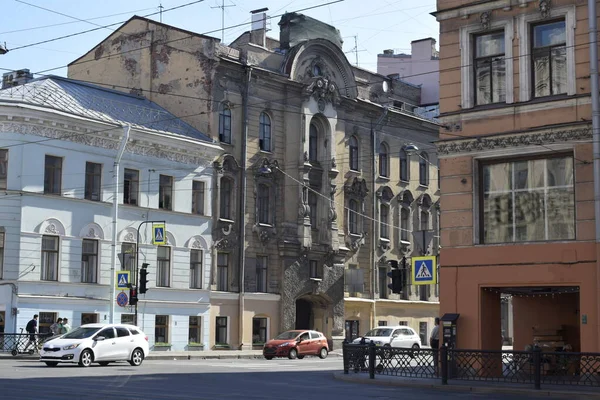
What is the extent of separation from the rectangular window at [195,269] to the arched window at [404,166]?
17.0 meters

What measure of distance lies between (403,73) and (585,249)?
4056 cm

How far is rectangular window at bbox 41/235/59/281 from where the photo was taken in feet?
131

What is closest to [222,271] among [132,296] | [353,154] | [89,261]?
[89,261]

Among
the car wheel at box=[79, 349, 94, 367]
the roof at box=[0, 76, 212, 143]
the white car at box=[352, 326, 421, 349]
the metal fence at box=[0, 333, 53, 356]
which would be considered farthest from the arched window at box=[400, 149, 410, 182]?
the car wheel at box=[79, 349, 94, 367]

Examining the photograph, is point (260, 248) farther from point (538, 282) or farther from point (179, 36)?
point (538, 282)

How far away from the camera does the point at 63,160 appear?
40.9 metres

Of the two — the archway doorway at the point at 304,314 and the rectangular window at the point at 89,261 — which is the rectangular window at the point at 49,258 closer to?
the rectangular window at the point at 89,261

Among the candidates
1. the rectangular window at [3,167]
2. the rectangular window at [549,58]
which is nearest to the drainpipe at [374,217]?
the rectangular window at [3,167]

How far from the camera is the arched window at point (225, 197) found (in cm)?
4791

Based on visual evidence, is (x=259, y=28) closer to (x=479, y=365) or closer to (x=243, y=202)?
(x=243, y=202)

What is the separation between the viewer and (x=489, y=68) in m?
28.2

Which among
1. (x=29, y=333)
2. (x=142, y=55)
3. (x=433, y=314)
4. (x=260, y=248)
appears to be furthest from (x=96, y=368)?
(x=433, y=314)

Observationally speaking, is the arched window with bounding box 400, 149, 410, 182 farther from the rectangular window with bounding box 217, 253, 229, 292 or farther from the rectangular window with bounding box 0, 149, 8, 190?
the rectangular window with bounding box 0, 149, 8, 190

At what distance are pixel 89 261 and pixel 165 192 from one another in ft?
17.4
